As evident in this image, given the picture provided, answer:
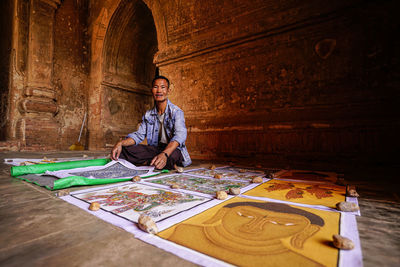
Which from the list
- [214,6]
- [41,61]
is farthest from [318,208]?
[41,61]

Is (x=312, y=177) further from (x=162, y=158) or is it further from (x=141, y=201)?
(x=141, y=201)

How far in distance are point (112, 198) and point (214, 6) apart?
406cm

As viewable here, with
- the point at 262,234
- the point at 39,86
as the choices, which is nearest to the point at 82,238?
the point at 262,234

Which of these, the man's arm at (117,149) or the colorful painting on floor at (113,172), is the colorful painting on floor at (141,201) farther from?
the man's arm at (117,149)

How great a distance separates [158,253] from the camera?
632mm

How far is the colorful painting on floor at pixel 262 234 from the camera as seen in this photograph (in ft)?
1.98

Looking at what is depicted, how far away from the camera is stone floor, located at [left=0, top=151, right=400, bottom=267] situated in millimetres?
596

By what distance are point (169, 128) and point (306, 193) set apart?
1768mm

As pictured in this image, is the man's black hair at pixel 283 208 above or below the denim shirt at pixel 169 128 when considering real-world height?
below

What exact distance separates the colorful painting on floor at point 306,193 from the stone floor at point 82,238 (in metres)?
0.17

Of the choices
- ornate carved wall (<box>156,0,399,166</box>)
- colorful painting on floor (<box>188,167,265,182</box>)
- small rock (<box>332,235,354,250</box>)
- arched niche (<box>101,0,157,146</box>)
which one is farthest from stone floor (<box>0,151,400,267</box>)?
arched niche (<box>101,0,157,146</box>)

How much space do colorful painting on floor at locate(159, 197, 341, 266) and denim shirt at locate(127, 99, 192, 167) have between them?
1460mm

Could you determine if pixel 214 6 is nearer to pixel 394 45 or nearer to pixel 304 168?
pixel 394 45

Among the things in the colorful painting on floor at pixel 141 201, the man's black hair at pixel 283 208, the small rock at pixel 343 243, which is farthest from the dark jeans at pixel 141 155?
the small rock at pixel 343 243
